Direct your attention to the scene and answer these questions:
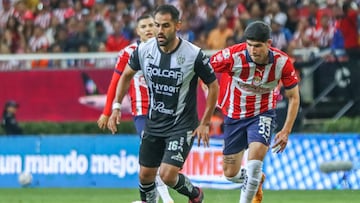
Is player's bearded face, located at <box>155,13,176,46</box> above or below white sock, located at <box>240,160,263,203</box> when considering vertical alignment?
above

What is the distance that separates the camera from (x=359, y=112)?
75.7 ft

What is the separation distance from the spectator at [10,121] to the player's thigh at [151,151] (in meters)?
10.8

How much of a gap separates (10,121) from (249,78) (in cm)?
1064

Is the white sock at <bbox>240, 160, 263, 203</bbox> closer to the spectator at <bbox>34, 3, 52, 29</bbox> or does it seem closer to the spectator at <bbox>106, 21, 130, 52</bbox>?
the spectator at <bbox>106, 21, 130, 52</bbox>

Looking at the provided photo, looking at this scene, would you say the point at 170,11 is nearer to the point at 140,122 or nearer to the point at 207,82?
the point at 207,82

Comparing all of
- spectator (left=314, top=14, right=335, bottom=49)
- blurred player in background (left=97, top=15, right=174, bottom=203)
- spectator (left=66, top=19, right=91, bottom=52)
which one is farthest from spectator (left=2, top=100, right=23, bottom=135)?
blurred player in background (left=97, top=15, right=174, bottom=203)

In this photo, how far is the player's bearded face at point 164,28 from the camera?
12.7 meters

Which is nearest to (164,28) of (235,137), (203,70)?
(203,70)

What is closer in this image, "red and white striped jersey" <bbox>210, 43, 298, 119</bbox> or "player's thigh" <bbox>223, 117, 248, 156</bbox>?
"red and white striped jersey" <bbox>210, 43, 298, 119</bbox>

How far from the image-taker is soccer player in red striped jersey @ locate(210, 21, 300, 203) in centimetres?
1336

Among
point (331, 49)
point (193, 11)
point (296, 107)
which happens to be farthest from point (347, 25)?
point (296, 107)

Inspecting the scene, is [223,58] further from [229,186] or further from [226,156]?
[229,186]

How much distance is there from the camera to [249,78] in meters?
13.9

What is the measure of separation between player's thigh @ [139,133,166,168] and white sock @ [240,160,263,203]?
1.10 m
